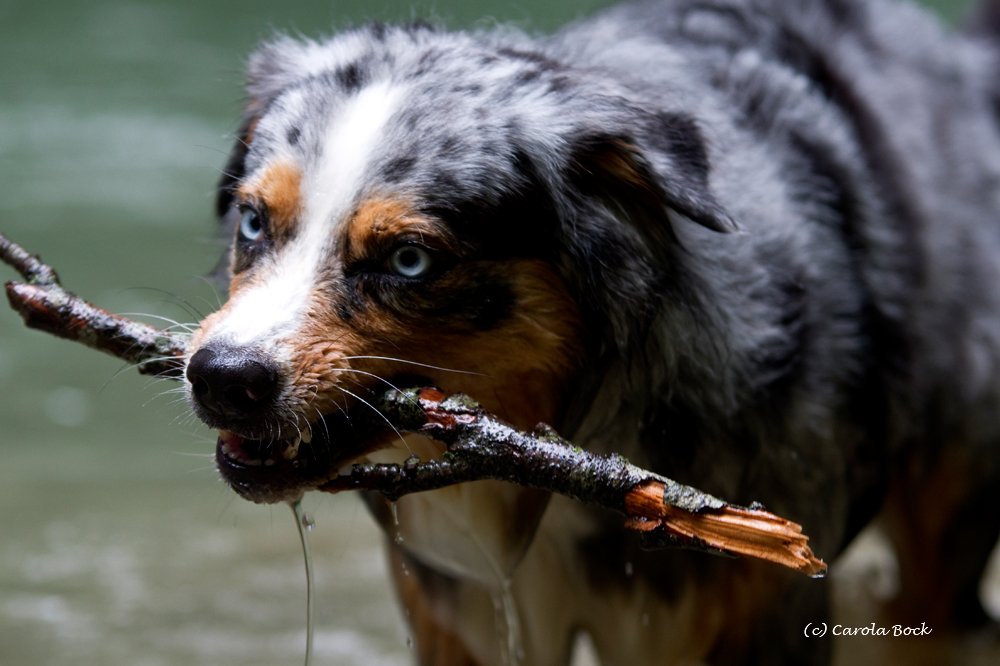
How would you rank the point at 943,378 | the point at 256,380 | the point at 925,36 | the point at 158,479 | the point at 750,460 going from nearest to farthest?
the point at 256,380 → the point at 750,460 → the point at 943,378 → the point at 925,36 → the point at 158,479

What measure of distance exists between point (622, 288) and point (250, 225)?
2.62ft

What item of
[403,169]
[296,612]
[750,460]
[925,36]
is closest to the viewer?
[403,169]

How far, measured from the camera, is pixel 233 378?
6.70 ft

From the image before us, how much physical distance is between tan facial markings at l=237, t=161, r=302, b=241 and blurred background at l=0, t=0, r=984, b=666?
0.34 metres

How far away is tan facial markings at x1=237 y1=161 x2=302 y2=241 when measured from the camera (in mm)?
2297

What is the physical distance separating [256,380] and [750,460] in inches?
49.4

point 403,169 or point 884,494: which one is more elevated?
point 403,169

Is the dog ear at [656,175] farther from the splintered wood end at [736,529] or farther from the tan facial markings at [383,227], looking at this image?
the splintered wood end at [736,529]

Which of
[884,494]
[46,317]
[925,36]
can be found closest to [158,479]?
[46,317]

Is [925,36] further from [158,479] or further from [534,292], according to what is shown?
[158,479]

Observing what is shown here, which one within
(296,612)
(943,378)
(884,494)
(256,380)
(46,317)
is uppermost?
(256,380)

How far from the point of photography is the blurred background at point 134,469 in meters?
3.90

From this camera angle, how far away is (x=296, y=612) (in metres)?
4.19

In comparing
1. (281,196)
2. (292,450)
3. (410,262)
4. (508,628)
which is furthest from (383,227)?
(508,628)
